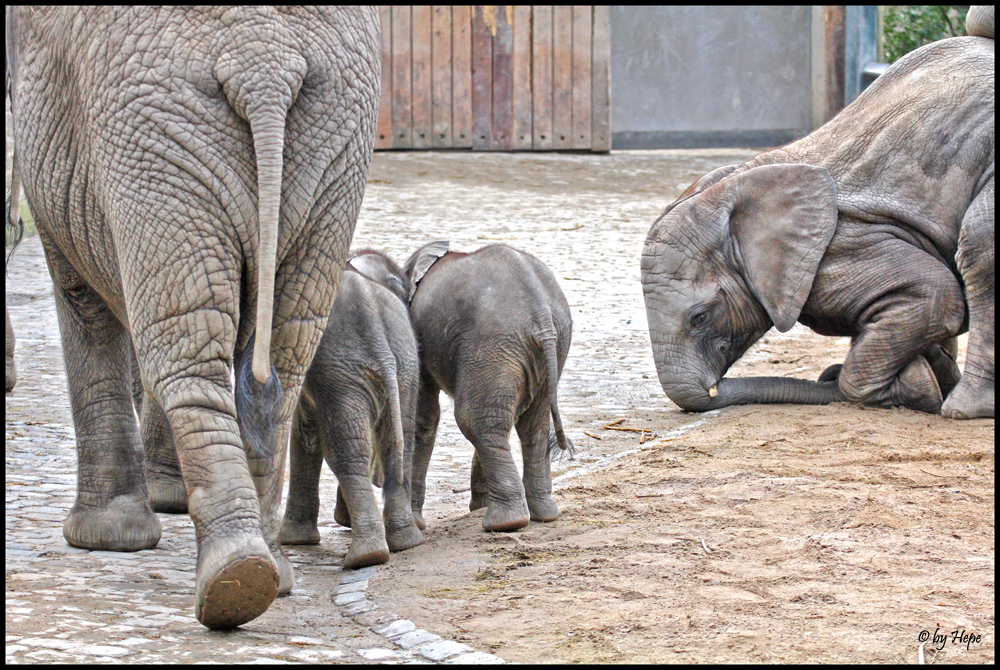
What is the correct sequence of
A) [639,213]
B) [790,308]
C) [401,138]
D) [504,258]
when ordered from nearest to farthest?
[504,258] → [790,308] → [639,213] → [401,138]

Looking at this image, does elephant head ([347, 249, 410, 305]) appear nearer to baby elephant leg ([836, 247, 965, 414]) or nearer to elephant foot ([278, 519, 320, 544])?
elephant foot ([278, 519, 320, 544])

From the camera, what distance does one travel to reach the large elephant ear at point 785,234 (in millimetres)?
6957

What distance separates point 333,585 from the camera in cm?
441

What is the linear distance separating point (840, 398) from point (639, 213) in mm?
5768

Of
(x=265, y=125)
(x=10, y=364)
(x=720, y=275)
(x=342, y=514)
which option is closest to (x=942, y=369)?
(x=720, y=275)

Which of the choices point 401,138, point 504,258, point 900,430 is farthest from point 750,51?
point 504,258

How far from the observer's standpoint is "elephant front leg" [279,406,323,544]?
16.1ft

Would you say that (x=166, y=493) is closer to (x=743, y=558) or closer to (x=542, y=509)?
(x=542, y=509)

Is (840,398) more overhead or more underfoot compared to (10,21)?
more underfoot

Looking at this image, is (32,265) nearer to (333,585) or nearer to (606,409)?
(606,409)

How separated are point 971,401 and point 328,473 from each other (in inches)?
123

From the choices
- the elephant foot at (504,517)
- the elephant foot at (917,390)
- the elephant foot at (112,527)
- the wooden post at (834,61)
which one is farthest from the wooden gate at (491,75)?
the elephant foot at (112,527)

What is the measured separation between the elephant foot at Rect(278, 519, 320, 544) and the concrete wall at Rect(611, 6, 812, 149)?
1394 centimetres

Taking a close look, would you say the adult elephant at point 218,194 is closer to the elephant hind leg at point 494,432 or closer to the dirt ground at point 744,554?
the dirt ground at point 744,554
